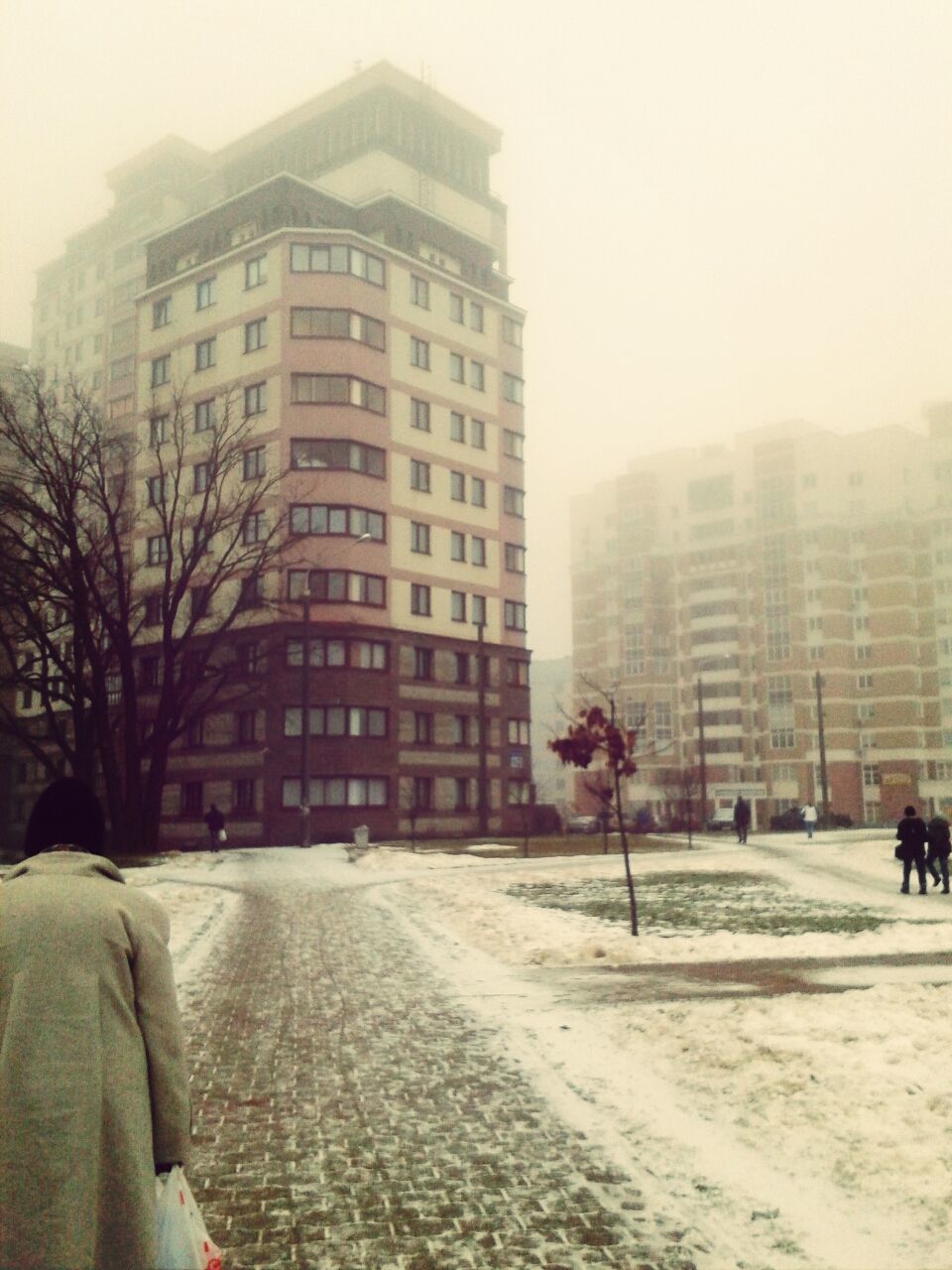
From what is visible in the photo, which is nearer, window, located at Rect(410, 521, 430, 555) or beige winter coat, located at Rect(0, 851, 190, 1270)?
beige winter coat, located at Rect(0, 851, 190, 1270)

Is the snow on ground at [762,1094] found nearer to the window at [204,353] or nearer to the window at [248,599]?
the window at [248,599]

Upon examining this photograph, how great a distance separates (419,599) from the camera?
55.6 m

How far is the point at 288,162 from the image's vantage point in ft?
225

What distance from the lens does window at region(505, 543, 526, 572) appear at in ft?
201

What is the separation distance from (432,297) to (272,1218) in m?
56.9

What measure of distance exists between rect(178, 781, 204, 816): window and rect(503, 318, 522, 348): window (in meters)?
28.0

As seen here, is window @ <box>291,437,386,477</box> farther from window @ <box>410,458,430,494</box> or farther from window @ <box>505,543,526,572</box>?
window @ <box>505,543,526,572</box>

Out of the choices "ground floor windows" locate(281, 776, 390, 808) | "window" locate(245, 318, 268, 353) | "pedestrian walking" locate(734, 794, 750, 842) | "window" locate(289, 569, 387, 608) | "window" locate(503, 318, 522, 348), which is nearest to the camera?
"pedestrian walking" locate(734, 794, 750, 842)

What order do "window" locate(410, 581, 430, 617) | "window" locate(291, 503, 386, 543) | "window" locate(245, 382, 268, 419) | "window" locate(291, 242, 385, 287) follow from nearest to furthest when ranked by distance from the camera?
"window" locate(291, 503, 386, 543) < "window" locate(245, 382, 268, 419) < "window" locate(291, 242, 385, 287) < "window" locate(410, 581, 430, 617)

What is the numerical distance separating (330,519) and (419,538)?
524 centimetres

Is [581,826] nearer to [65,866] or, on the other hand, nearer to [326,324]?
[326,324]

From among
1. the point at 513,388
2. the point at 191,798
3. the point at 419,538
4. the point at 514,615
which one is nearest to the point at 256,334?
the point at 419,538

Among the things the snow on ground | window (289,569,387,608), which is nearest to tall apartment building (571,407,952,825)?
window (289,569,387,608)

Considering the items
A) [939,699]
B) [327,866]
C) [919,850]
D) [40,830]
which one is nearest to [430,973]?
[40,830]
